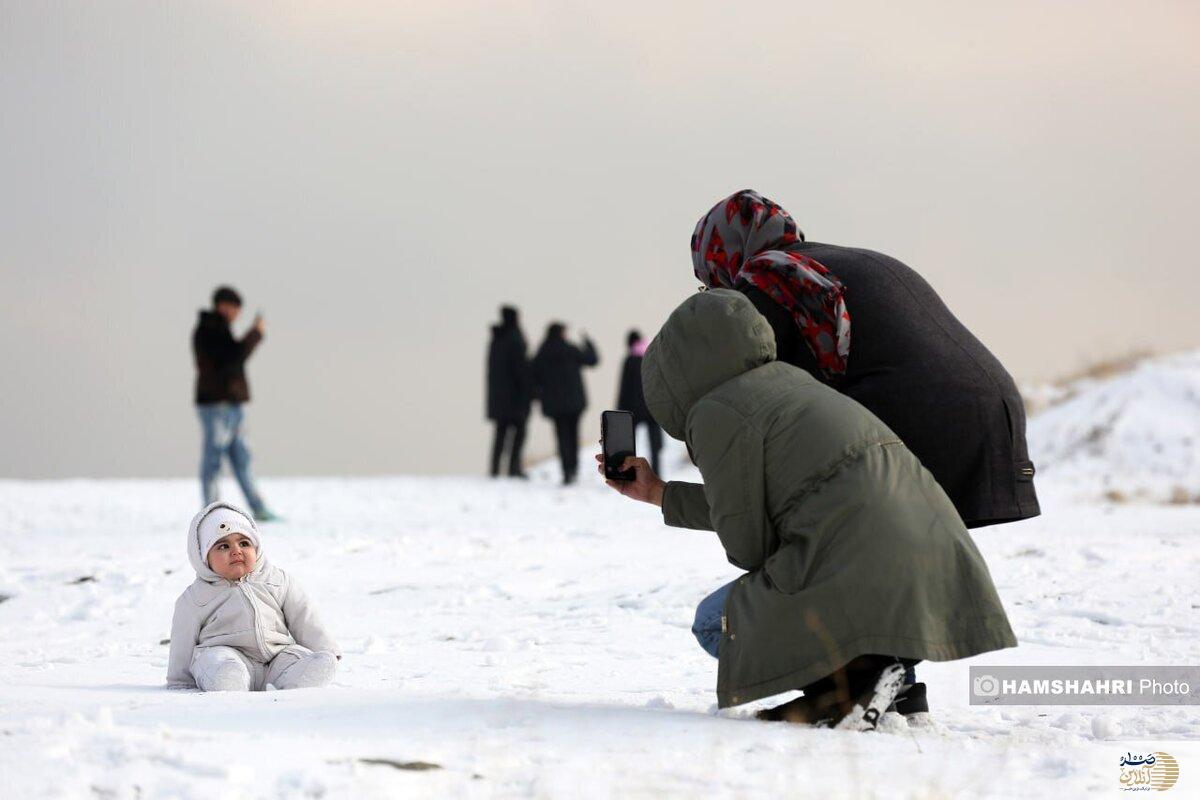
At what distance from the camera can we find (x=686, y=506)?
153 inches

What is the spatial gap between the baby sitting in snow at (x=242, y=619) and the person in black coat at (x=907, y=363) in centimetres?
221

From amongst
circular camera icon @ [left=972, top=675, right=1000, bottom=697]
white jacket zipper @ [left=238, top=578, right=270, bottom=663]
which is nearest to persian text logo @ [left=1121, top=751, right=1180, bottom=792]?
circular camera icon @ [left=972, top=675, right=1000, bottom=697]

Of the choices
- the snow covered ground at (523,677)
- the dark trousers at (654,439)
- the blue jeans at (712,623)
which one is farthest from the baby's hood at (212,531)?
the dark trousers at (654,439)

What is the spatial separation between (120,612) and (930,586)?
18.7 feet

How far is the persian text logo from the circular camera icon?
4.14 ft

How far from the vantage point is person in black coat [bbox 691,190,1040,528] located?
385 cm

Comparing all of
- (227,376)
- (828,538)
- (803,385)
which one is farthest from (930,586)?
(227,376)

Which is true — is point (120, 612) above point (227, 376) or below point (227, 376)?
below

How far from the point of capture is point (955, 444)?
3.89 metres

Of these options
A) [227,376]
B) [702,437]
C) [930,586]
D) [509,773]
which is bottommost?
[509,773]

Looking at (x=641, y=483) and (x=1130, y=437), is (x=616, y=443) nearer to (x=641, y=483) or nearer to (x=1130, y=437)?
(x=641, y=483)

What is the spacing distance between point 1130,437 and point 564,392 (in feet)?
24.2

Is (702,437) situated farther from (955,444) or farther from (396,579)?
(396,579)

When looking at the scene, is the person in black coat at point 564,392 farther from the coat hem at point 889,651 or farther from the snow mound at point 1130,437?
the coat hem at point 889,651
